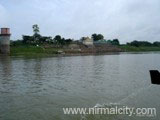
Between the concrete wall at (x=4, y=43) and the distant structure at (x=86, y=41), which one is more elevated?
the distant structure at (x=86, y=41)

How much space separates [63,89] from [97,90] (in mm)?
3225

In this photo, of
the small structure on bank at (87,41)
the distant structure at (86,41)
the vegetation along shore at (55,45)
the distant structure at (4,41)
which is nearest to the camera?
the distant structure at (4,41)

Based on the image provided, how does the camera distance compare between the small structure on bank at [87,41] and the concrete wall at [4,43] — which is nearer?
the concrete wall at [4,43]

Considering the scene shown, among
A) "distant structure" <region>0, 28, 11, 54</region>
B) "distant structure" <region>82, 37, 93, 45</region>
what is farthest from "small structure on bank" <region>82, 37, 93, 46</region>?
"distant structure" <region>0, 28, 11, 54</region>

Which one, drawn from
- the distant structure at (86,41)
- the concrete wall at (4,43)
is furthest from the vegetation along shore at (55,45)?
the concrete wall at (4,43)

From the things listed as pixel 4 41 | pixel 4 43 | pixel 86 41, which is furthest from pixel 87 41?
pixel 4 43

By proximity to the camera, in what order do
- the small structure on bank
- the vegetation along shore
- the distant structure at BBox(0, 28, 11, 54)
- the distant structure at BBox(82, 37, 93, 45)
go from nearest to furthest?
the distant structure at BBox(0, 28, 11, 54), the vegetation along shore, the small structure on bank, the distant structure at BBox(82, 37, 93, 45)

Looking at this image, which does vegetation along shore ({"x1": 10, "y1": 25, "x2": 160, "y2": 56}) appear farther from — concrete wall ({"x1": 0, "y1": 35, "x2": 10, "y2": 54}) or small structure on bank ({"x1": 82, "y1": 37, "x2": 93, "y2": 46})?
concrete wall ({"x1": 0, "y1": 35, "x2": 10, "y2": 54})

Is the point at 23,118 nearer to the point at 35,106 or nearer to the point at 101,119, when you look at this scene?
the point at 35,106

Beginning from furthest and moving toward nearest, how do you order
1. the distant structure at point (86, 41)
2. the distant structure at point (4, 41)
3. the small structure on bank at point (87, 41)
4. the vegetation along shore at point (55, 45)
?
the distant structure at point (86, 41), the small structure on bank at point (87, 41), the vegetation along shore at point (55, 45), the distant structure at point (4, 41)

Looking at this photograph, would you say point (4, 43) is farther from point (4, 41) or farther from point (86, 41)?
point (86, 41)

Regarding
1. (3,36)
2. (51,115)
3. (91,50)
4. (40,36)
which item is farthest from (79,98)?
(91,50)

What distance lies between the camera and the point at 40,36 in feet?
505

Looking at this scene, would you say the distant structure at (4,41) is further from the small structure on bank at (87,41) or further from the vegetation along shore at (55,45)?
the small structure on bank at (87,41)
